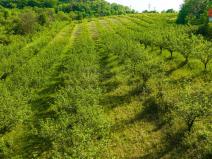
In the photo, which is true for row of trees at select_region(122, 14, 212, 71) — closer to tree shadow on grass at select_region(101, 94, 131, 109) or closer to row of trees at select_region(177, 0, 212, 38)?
tree shadow on grass at select_region(101, 94, 131, 109)

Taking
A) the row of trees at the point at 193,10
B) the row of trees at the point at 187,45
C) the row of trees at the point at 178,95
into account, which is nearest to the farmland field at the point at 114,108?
the row of trees at the point at 178,95

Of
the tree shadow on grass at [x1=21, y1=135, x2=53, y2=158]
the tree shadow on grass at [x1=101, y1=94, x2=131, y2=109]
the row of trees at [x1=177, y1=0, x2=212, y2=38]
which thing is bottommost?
the tree shadow on grass at [x1=21, y1=135, x2=53, y2=158]

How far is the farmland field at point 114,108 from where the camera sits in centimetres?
3612

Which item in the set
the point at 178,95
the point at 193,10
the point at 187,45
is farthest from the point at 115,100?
the point at 193,10

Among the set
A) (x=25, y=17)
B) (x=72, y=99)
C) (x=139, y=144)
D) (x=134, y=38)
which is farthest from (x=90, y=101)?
(x=25, y=17)

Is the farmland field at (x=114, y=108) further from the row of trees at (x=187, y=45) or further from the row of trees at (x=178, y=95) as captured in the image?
the row of trees at (x=187, y=45)

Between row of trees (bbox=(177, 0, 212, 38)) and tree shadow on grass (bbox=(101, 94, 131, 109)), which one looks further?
row of trees (bbox=(177, 0, 212, 38))

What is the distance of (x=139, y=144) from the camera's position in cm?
3866

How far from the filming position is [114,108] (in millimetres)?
50000

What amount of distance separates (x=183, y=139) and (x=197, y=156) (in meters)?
3.55

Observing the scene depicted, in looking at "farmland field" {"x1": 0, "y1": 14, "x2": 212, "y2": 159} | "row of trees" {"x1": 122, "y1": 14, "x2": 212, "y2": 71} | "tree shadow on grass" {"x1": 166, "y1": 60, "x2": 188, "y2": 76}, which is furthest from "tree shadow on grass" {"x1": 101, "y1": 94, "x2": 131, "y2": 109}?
"row of trees" {"x1": 122, "y1": 14, "x2": 212, "y2": 71}

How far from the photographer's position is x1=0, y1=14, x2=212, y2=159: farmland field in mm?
36125

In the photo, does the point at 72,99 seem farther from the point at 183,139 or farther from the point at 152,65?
the point at 152,65

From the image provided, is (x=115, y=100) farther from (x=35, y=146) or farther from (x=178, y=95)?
(x=35, y=146)
